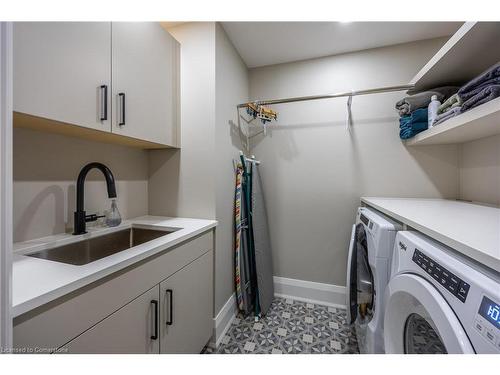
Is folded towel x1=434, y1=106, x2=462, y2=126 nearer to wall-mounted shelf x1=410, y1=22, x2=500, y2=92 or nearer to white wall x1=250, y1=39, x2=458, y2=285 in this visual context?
wall-mounted shelf x1=410, y1=22, x2=500, y2=92

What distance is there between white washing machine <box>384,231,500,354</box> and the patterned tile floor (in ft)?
2.46

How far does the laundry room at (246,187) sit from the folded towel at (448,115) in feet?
0.08

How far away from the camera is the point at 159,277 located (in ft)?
3.19

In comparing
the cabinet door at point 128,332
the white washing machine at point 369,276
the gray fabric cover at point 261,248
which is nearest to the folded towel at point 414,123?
the white washing machine at point 369,276

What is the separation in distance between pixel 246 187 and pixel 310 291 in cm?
125

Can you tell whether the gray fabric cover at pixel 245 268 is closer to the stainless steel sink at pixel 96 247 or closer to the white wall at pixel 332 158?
the white wall at pixel 332 158

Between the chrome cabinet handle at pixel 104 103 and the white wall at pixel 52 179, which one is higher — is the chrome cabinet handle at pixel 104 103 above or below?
above

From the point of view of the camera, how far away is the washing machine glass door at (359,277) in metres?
1.28

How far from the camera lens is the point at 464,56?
118 cm

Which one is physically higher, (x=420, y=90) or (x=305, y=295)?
(x=420, y=90)

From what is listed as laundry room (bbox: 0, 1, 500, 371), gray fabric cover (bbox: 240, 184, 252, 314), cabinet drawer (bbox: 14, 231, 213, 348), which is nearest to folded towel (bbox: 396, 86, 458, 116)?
laundry room (bbox: 0, 1, 500, 371)

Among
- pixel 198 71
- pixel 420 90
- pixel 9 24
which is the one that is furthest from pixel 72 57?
pixel 420 90

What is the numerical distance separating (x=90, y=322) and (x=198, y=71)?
1596 mm
